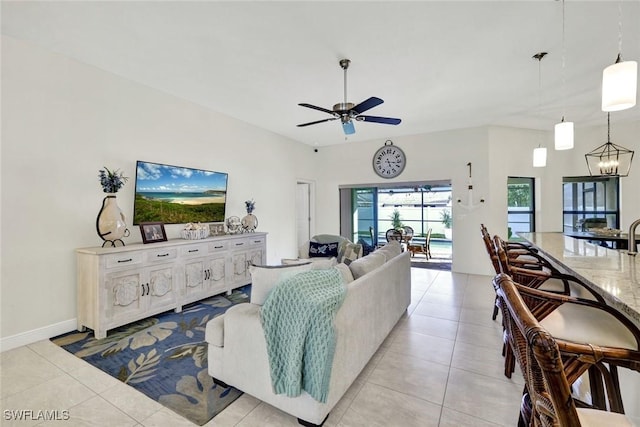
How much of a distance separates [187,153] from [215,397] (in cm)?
337

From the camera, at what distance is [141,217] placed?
138 inches

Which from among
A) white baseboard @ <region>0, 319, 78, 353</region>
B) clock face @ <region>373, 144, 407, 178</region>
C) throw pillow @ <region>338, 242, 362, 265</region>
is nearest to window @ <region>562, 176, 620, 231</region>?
clock face @ <region>373, 144, 407, 178</region>

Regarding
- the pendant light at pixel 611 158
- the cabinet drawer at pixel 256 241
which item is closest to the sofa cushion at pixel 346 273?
the cabinet drawer at pixel 256 241

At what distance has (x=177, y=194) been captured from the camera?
392 centimetres

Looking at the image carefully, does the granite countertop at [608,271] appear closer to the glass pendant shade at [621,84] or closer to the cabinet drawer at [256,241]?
the glass pendant shade at [621,84]

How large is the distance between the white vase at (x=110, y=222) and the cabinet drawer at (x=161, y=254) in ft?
1.18

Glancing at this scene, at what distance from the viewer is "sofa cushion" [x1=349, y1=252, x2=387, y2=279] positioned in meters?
2.33

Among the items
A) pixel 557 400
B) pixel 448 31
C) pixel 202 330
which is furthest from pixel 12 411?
pixel 448 31

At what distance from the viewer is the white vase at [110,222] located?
9.65 feet

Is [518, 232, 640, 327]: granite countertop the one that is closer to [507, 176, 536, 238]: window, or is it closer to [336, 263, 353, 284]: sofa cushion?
[336, 263, 353, 284]: sofa cushion

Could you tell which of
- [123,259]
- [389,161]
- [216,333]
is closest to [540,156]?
[389,161]

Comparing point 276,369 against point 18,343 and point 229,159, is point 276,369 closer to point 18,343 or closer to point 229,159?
point 18,343

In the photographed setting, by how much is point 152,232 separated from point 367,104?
3018 mm

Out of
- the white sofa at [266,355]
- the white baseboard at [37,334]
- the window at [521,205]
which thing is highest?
the window at [521,205]
